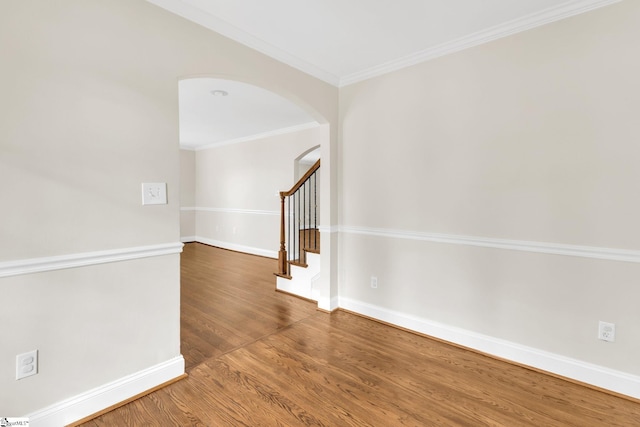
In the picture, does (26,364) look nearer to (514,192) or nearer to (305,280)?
(305,280)

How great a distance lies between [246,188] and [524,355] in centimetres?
561

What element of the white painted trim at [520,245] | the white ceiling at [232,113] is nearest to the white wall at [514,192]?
the white painted trim at [520,245]

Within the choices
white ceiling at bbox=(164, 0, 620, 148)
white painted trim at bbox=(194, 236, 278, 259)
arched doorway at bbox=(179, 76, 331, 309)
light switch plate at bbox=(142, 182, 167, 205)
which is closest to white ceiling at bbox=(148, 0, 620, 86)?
white ceiling at bbox=(164, 0, 620, 148)

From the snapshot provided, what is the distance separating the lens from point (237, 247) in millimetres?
6773

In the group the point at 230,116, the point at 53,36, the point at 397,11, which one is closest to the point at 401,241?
the point at 397,11

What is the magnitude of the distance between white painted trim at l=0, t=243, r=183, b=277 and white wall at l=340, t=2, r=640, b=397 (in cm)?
195

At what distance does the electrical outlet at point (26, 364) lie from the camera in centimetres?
148

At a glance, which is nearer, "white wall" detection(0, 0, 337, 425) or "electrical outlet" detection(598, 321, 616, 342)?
"white wall" detection(0, 0, 337, 425)

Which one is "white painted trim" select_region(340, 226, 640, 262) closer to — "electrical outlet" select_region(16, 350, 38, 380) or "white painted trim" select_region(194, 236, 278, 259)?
"electrical outlet" select_region(16, 350, 38, 380)

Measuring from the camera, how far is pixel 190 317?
3.06 meters

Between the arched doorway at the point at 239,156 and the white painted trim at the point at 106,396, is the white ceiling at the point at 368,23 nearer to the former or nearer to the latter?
the arched doorway at the point at 239,156

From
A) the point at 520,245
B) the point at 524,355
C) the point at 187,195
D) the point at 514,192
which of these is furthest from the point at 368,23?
the point at 187,195

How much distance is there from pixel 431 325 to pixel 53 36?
3.30 m

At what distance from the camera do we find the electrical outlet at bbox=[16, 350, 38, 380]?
1478mm
